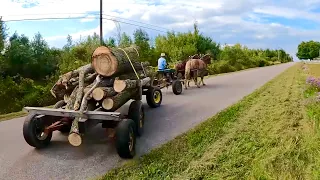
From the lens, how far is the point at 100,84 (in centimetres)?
730

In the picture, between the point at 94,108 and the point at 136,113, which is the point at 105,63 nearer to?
the point at 94,108

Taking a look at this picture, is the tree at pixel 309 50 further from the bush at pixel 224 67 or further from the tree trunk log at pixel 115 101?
the tree trunk log at pixel 115 101

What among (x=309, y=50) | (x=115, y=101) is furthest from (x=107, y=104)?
(x=309, y=50)

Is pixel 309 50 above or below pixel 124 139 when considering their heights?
above

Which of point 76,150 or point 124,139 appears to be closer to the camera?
point 124,139

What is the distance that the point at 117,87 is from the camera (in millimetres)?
7113

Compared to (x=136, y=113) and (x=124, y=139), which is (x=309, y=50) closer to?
(x=136, y=113)

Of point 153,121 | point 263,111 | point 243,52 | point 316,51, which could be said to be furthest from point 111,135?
point 316,51

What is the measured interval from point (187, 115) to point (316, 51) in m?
134

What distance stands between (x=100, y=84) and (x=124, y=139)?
1.54 metres

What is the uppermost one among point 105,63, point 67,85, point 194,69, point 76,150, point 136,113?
point 105,63

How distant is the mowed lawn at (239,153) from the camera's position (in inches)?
215

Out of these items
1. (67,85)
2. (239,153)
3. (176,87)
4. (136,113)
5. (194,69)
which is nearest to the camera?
(239,153)

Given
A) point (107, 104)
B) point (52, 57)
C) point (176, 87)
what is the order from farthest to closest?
1. point (52, 57)
2. point (176, 87)
3. point (107, 104)
